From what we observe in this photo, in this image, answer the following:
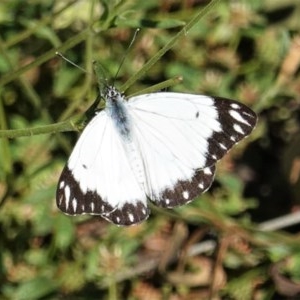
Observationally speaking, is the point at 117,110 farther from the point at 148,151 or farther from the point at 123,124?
the point at 148,151

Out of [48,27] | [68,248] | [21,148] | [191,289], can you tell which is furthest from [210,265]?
[48,27]

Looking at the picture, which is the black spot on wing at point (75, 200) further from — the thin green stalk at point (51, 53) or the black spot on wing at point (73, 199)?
the thin green stalk at point (51, 53)

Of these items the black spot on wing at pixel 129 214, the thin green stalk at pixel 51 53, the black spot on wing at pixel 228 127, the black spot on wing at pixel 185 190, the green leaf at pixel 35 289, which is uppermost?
the thin green stalk at pixel 51 53

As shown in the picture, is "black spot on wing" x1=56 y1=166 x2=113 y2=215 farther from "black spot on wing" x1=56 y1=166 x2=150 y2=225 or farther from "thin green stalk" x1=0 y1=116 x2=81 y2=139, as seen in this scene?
"thin green stalk" x1=0 y1=116 x2=81 y2=139

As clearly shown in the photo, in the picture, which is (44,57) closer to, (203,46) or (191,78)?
(191,78)

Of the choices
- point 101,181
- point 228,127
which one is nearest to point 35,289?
point 101,181

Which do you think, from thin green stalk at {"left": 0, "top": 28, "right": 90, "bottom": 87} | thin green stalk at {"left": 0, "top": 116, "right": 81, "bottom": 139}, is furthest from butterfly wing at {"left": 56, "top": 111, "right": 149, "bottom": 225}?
thin green stalk at {"left": 0, "top": 28, "right": 90, "bottom": 87}

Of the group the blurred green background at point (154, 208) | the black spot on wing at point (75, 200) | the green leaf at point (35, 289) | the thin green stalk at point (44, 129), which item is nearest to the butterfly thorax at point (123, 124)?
the black spot on wing at point (75, 200)
